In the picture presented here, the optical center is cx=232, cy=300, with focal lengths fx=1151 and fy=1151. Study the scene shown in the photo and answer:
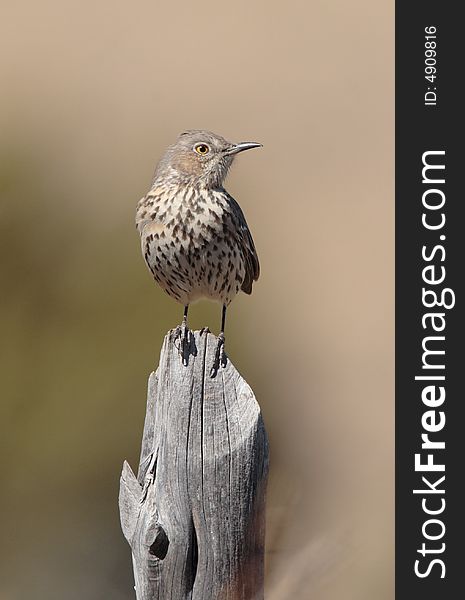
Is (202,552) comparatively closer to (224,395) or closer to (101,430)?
(224,395)

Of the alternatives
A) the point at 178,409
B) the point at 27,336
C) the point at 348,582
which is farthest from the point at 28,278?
the point at 178,409

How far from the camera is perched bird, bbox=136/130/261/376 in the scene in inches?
192

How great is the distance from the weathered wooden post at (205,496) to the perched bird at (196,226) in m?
1.34

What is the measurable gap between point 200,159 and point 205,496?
6.93ft

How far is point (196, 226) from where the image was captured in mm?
4867

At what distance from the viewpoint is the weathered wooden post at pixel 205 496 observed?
345 cm

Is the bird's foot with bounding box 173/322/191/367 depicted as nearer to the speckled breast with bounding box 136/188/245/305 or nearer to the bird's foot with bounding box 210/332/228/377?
the bird's foot with bounding box 210/332/228/377

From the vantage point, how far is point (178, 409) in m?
3.52

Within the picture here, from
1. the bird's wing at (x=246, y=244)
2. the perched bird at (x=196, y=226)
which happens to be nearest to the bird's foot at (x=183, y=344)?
the perched bird at (x=196, y=226)

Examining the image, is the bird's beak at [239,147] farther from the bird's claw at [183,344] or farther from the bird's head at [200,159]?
the bird's claw at [183,344]

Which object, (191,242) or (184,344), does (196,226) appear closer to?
(191,242)

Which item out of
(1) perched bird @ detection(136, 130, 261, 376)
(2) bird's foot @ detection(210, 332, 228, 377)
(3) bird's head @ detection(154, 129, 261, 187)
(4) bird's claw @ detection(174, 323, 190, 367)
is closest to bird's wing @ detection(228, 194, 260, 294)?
(1) perched bird @ detection(136, 130, 261, 376)

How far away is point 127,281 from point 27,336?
67 centimetres

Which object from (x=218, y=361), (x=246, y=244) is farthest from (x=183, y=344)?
(x=246, y=244)
